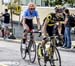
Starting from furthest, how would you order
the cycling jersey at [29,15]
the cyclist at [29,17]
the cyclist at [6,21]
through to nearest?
the cyclist at [6,21]
the cycling jersey at [29,15]
the cyclist at [29,17]

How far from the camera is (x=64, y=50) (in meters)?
17.9

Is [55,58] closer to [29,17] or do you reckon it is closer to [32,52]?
[32,52]

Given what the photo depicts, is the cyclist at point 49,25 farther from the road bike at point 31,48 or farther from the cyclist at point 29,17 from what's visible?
the cyclist at point 29,17

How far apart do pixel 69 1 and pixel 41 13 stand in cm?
1009

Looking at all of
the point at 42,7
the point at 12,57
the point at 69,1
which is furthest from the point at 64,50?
the point at 42,7

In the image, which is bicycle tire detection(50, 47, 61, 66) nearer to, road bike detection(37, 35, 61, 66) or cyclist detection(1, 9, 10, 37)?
road bike detection(37, 35, 61, 66)

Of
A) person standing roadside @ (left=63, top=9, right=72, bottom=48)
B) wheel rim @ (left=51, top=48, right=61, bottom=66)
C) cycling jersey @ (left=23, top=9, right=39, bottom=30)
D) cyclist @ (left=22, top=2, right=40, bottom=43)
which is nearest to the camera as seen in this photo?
wheel rim @ (left=51, top=48, right=61, bottom=66)

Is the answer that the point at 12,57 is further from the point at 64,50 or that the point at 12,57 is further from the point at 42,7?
the point at 42,7

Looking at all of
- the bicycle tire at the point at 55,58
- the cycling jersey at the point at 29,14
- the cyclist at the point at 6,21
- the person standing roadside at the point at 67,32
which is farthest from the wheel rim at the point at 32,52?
the cyclist at the point at 6,21

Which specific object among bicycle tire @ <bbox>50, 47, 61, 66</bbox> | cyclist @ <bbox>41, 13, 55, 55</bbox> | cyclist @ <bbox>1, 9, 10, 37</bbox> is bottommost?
cyclist @ <bbox>1, 9, 10, 37</bbox>

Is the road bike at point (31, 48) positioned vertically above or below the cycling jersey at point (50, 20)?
below

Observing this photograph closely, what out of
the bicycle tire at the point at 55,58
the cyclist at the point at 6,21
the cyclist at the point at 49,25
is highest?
the cyclist at the point at 49,25

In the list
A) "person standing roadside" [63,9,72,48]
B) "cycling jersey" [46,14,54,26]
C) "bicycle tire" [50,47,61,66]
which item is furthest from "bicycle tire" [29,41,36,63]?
"person standing roadside" [63,9,72,48]

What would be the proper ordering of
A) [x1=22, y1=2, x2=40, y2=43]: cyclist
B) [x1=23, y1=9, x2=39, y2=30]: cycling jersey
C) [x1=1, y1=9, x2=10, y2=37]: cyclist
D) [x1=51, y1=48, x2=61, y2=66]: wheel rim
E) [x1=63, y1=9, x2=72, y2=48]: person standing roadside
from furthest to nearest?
[x1=1, y1=9, x2=10, y2=37]: cyclist
[x1=63, y1=9, x2=72, y2=48]: person standing roadside
[x1=23, y1=9, x2=39, y2=30]: cycling jersey
[x1=22, y1=2, x2=40, y2=43]: cyclist
[x1=51, y1=48, x2=61, y2=66]: wheel rim
